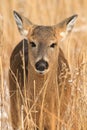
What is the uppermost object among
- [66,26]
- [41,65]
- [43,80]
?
[66,26]

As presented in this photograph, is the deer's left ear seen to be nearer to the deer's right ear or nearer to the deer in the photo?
the deer

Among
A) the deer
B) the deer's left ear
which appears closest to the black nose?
the deer

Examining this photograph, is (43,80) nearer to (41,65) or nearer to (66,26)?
(41,65)

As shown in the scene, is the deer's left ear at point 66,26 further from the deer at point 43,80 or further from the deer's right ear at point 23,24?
the deer's right ear at point 23,24

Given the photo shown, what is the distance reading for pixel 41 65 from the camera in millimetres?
6711

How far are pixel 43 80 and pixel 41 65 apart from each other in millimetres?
388

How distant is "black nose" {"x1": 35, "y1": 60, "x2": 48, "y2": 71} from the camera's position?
22.0ft

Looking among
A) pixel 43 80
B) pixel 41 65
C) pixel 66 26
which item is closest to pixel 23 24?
pixel 66 26

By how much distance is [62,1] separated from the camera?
39.3ft

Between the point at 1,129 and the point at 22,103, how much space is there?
1.84 feet

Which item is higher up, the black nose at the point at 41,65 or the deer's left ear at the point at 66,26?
the deer's left ear at the point at 66,26

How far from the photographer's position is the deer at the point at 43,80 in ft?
22.2

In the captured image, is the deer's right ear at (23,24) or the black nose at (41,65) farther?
the deer's right ear at (23,24)

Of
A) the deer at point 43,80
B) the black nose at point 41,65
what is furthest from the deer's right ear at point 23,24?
the black nose at point 41,65
